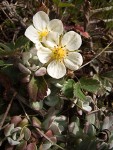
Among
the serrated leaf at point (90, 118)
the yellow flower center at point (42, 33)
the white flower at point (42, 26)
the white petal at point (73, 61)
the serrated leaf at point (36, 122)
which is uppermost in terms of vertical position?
the white flower at point (42, 26)

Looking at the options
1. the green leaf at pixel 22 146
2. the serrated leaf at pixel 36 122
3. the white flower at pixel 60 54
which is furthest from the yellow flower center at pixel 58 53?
the green leaf at pixel 22 146

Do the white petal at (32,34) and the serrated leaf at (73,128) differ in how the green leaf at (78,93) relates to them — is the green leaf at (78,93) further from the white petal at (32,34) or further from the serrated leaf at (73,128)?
the white petal at (32,34)

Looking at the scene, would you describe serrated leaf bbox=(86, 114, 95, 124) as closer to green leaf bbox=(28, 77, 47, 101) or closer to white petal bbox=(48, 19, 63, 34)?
green leaf bbox=(28, 77, 47, 101)

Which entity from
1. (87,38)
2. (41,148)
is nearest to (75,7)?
(87,38)

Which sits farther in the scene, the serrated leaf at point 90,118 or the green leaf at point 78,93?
the serrated leaf at point 90,118

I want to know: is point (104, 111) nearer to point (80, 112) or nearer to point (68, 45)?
point (80, 112)

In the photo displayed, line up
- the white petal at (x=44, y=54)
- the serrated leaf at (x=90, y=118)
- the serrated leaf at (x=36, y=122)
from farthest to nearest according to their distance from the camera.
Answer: the serrated leaf at (x=90, y=118), the serrated leaf at (x=36, y=122), the white petal at (x=44, y=54)

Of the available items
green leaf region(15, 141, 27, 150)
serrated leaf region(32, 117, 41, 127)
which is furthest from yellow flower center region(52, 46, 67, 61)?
green leaf region(15, 141, 27, 150)
